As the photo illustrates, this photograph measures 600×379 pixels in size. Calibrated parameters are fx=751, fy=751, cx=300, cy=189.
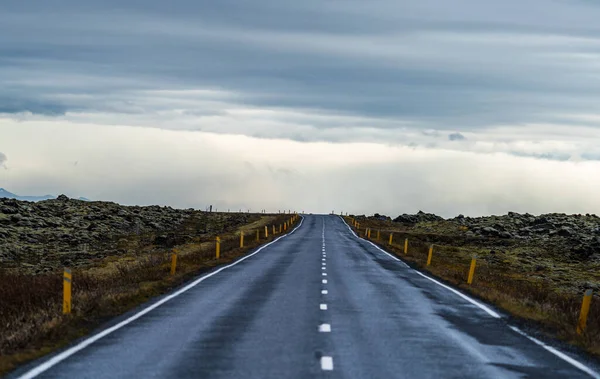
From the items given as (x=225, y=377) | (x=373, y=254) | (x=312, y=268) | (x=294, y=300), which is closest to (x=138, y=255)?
(x=373, y=254)

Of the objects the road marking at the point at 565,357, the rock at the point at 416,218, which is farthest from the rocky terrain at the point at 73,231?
the rock at the point at 416,218

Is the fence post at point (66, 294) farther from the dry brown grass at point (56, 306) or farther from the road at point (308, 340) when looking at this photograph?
→ the road at point (308, 340)

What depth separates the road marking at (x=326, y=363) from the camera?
457 inches

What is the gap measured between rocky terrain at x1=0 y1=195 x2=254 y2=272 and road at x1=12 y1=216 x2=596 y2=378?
24.5 meters

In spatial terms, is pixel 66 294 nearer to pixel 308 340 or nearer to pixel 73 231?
pixel 308 340

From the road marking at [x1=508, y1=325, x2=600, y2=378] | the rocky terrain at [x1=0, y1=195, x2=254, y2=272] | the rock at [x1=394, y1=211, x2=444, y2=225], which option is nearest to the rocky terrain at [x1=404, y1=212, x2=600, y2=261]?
the rock at [x1=394, y1=211, x2=444, y2=225]

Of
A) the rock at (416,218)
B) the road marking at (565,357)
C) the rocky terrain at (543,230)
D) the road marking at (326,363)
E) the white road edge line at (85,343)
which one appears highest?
the rock at (416,218)

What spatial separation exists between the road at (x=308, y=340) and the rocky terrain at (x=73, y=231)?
24.5 meters

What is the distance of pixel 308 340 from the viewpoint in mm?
14453

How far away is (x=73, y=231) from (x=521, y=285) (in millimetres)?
46974

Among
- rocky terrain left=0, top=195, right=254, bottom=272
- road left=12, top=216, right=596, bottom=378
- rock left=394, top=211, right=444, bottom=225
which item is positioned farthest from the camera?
rock left=394, top=211, right=444, bottom=225

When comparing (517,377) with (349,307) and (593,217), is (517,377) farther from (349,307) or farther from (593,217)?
(593,217)

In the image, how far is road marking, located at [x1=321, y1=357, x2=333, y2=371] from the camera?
1162 cm

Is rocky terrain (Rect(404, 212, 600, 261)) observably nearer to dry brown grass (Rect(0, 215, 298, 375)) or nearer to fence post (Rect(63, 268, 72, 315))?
dry brown grass (Rect(0, 215, 298, 375))
